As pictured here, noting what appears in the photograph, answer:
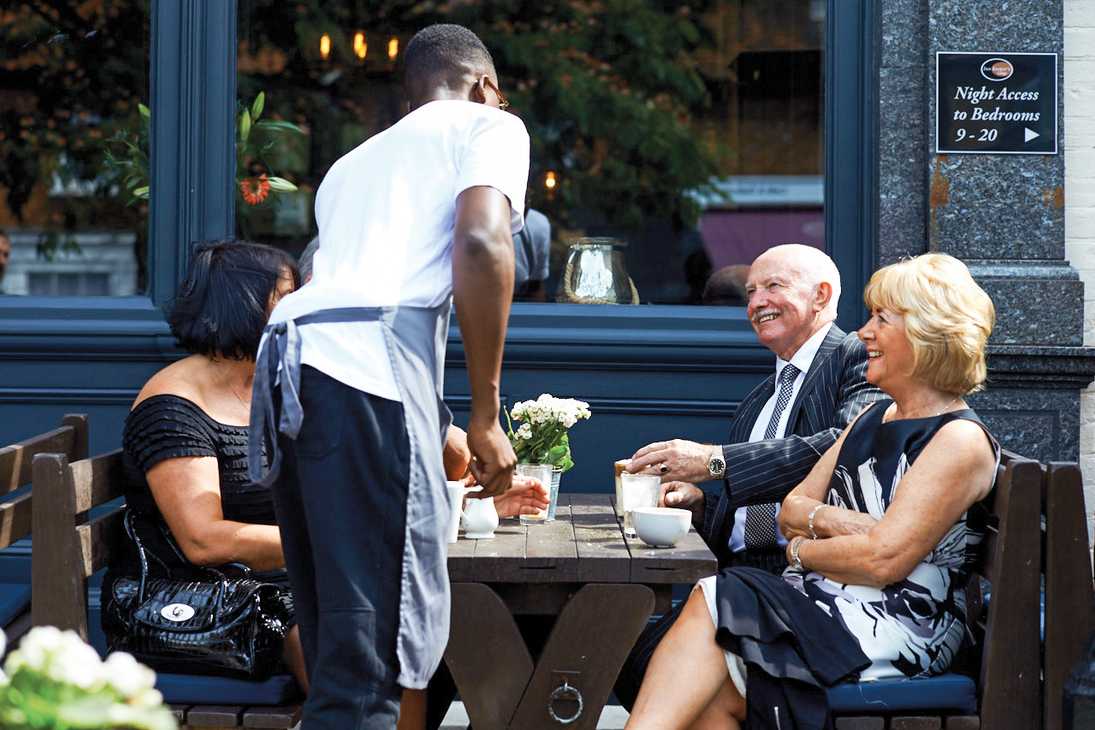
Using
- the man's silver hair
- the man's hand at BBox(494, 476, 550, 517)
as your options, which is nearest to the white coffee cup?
the man's hand at BBox(494, 476, 550, 517)

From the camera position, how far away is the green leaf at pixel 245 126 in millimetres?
5340

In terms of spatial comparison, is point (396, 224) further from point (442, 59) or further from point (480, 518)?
point (480, 518)

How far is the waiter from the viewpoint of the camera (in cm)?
237

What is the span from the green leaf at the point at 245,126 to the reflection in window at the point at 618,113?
0.30 metres

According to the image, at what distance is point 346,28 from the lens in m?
6.50

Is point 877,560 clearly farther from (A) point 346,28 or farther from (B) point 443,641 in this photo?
(A) point 346,28

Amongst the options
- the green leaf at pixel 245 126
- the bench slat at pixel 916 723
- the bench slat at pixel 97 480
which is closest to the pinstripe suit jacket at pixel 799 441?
the bench slat at pixel 916 723

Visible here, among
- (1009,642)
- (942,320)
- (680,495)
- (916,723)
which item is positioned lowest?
(916,723)

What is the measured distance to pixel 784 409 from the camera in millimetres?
3941

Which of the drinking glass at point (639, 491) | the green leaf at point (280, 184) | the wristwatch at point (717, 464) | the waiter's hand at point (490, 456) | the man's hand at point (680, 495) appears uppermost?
the green leaf at point (280, 184)

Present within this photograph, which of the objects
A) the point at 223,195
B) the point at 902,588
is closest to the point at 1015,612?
the point at 902,588

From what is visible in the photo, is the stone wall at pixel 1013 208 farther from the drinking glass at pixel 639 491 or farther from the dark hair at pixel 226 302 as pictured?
the dark hair at pixel 226 302

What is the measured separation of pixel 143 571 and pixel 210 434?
0.35 meters

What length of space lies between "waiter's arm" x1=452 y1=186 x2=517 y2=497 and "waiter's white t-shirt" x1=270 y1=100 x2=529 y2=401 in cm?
6
